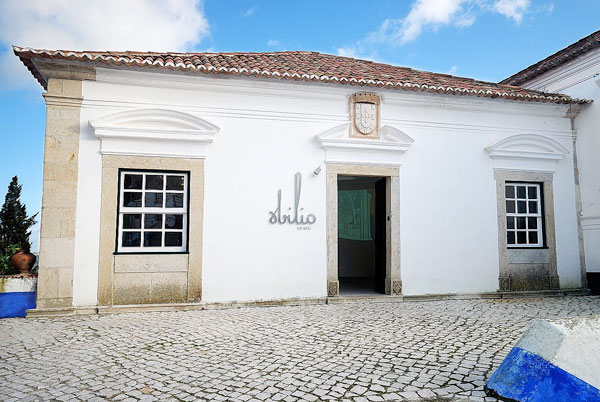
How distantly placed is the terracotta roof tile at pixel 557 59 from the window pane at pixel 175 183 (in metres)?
8.11

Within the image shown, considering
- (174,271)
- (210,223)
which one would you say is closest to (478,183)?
(210,223)

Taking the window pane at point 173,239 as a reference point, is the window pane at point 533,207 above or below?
above

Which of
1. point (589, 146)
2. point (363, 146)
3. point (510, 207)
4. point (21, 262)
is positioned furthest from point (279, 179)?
point (589, 146)

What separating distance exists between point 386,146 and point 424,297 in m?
2.84

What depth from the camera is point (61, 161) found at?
6.27 metres

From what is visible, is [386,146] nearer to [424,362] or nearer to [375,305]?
[375,305]

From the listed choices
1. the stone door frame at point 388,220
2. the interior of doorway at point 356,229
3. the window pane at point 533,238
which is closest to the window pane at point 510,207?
the window pane at point 533,238

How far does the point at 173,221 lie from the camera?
671 cm

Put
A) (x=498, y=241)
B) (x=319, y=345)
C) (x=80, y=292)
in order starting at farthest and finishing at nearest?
(x=498, y=241) → (x=80, y=292) → (x=319, y=345)

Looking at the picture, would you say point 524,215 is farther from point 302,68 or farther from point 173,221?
point 173,221

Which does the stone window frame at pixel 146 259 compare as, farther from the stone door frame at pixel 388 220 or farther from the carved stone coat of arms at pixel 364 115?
the carved stone coat of arms at pixel 364 115

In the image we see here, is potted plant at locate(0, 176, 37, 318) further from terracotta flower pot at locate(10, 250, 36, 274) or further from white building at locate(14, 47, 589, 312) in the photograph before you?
white building at locate(14, 47, 589, 312)

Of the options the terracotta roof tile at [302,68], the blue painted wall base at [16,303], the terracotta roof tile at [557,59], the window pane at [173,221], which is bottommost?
the blue painted wall base at [16,303]

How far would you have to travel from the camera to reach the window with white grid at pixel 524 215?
8.29 metres
